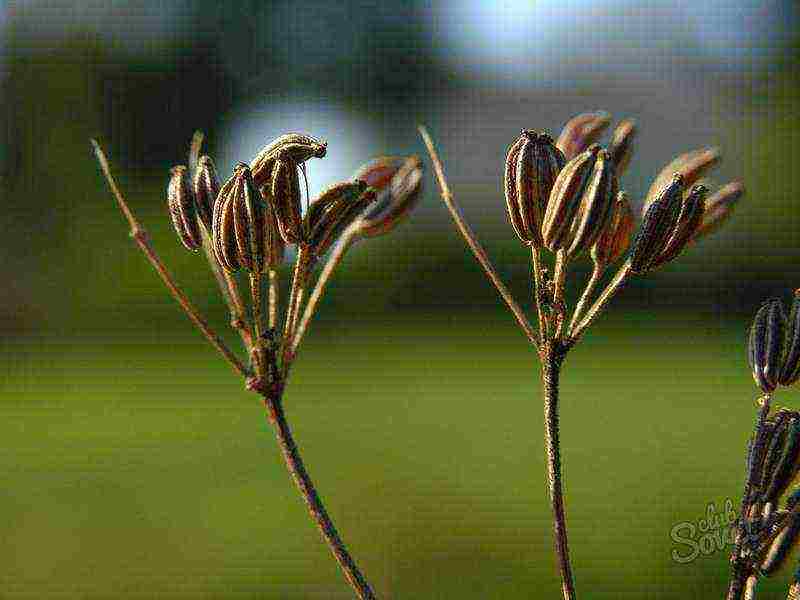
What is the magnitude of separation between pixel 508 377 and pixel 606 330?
1.72 meters

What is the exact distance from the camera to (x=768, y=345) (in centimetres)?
51

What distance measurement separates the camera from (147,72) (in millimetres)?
16141

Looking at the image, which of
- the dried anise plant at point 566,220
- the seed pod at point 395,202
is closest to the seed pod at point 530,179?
the dried anise plant at point 566,220

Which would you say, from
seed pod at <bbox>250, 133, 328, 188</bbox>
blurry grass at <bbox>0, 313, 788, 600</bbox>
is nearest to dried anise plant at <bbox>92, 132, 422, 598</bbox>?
seed pod at <bbox>250, 133, 328, 188</bbox>

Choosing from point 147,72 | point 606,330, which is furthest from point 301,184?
point 147,72

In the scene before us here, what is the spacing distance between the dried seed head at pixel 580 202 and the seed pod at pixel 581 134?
0.25 feet

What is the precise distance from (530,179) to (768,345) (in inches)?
4.8

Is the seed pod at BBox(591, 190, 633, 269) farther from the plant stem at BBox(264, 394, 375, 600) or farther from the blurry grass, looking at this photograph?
the blurry grass

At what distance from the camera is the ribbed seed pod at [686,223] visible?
50cm

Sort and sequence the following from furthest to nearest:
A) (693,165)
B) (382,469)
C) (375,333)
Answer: (375,333)
(382,469)
(693,165)

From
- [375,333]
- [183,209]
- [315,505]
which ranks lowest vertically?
[375,333]

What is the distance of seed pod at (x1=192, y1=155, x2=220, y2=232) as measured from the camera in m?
0.54

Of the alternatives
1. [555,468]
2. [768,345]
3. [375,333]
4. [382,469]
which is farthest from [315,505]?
[375,333]

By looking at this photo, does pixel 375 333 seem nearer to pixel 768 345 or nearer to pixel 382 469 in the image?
pixel 382 469
